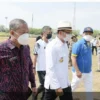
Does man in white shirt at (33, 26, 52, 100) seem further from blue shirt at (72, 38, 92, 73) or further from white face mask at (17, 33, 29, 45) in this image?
white face mask at (17, 33, 29, 45)

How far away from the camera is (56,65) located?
4383 millimetres

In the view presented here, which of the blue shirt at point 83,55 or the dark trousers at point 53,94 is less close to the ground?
the blue shirt at point 83,55

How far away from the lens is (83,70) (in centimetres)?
600

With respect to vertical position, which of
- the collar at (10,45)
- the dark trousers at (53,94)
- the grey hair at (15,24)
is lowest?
the dark trousers at (53,94)

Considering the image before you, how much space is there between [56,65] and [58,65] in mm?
30

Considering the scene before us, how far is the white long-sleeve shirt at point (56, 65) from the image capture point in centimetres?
431

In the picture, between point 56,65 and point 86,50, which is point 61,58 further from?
point 86,50

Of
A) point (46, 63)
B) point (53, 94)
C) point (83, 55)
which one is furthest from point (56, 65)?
point (83, 55)

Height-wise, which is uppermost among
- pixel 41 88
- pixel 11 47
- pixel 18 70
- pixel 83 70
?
pixel 11 47

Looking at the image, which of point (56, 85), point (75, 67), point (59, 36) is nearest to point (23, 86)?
point (56, 85)

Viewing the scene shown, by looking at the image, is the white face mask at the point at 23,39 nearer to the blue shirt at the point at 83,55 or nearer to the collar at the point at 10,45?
the collar at the point at 10,45

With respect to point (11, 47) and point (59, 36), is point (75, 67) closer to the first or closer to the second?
point (59, 36)

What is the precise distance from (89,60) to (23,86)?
264 cm

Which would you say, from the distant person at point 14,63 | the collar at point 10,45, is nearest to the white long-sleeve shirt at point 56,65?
the distant person at point 14,63
